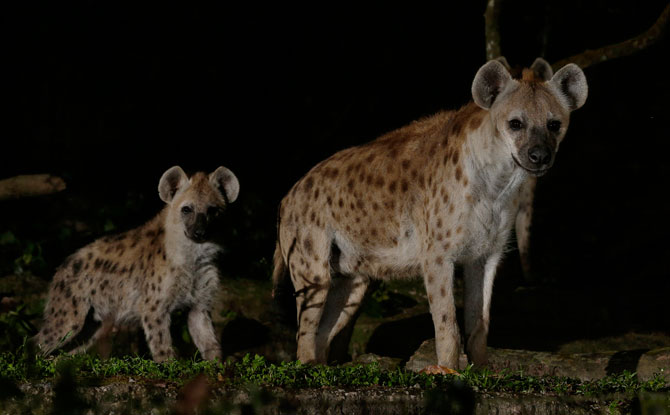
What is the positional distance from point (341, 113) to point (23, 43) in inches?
112

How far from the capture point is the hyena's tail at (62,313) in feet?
20.2

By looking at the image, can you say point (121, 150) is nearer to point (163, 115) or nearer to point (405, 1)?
point (163, 115)

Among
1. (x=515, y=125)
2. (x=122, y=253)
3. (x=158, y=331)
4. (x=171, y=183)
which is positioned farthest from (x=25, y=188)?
(x=515, y=125)

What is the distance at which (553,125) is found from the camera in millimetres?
4691

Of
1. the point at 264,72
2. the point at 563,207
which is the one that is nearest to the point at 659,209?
the point at 563,207

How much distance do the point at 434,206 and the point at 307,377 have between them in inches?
52.9

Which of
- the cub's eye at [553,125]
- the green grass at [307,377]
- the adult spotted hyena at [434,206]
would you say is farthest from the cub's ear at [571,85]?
the green grass at [307,377]

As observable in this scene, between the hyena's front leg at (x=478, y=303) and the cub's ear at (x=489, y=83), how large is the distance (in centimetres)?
81

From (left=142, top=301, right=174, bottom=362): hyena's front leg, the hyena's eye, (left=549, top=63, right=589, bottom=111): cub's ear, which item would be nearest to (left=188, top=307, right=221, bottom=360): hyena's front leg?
(left=142, top=301, right=174, bottom=362): hyena's front leg

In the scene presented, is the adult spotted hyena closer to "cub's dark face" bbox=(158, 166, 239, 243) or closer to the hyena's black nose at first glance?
the hyena's black nose

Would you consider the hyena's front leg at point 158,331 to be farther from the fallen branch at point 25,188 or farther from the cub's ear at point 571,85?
the cub's ear at point 571,85

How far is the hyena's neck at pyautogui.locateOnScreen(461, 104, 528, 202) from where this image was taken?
473 centimetres

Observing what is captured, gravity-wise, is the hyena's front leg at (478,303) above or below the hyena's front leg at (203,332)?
above

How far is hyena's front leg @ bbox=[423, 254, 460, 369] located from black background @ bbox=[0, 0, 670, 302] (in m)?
3.40
